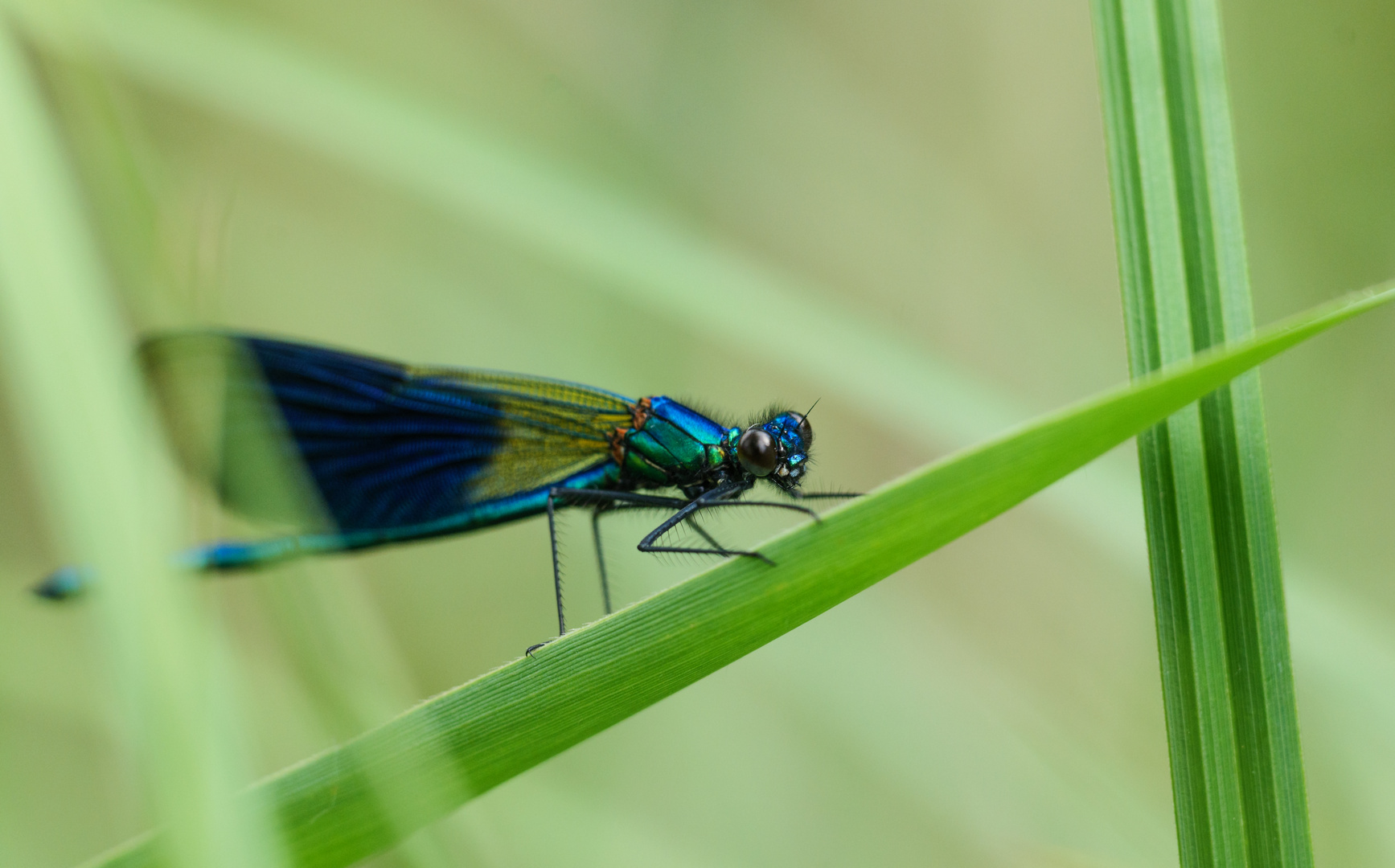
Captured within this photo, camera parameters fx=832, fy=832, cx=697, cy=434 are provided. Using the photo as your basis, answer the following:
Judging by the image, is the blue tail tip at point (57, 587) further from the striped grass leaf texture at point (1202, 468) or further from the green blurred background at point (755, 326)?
the striped grass leaf texture at point (1202, 468)

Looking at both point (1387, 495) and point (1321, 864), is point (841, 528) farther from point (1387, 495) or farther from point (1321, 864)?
point (1387, 495)

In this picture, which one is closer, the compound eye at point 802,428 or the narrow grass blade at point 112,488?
the narrow grass blade at point 112,488

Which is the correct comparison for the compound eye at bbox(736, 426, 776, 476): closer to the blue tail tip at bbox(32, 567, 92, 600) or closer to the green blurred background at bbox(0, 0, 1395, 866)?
the green blurred background at bbox(0, 0, 1395, 866)

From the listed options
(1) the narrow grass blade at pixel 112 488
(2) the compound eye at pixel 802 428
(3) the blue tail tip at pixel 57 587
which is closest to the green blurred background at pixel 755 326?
(2) the compound eye at pixel 802 428

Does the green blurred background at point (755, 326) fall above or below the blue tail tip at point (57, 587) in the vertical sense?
above

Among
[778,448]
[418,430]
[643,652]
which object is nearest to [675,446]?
[778,448]

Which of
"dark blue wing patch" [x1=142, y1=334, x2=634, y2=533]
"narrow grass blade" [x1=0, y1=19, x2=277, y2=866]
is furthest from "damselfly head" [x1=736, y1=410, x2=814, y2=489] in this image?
"narrow grass blade" [x1=0, y1=19, x2=277, y2=866]
